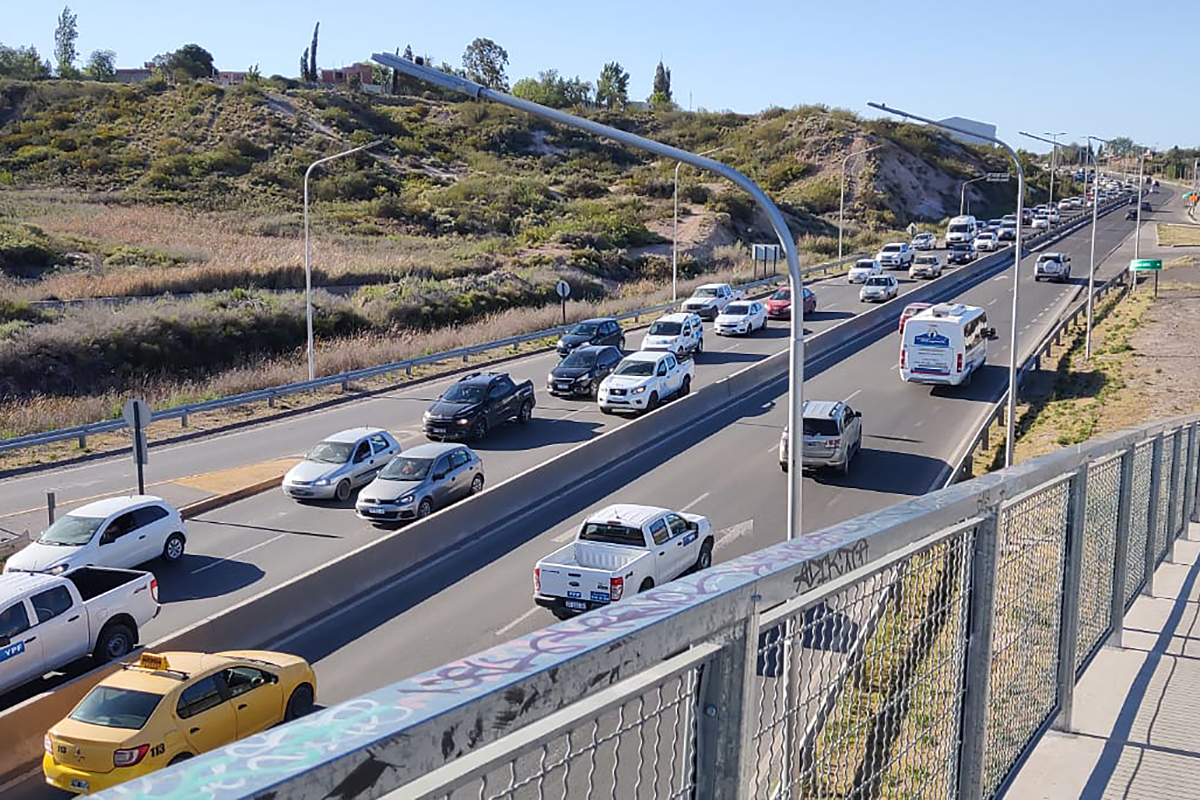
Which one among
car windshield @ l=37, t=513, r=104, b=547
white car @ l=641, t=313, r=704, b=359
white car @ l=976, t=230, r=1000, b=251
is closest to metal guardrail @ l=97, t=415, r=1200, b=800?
car windshield @ l=37, t=513, r=104, b=547

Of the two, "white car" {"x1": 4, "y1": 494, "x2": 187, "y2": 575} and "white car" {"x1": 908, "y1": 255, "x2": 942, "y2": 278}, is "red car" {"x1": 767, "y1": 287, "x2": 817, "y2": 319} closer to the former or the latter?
"white car" {"x1": 908, "y1": 255, "x2": 942, "y2": 278}

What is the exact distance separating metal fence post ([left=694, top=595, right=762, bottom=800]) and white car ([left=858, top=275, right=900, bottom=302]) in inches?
2089

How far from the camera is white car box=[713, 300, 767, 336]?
46.2 meters

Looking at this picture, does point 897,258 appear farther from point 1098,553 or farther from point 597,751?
point 597,751

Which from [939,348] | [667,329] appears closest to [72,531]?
[667,329]

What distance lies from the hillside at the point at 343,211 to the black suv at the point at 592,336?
745cm

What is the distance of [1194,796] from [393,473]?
19.1 m

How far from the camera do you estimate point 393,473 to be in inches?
909

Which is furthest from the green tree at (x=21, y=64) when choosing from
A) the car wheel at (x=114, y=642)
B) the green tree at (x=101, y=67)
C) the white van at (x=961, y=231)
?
the car wheel at (x=114, y=642)

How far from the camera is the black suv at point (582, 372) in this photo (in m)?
35.0

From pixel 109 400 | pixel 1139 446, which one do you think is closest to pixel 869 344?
pixel 109 400

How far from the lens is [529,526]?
889 inches

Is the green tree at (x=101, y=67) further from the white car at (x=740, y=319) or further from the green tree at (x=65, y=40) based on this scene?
the white car at (x=740, y=319)

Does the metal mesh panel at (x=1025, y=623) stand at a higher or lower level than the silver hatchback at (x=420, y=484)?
higher
